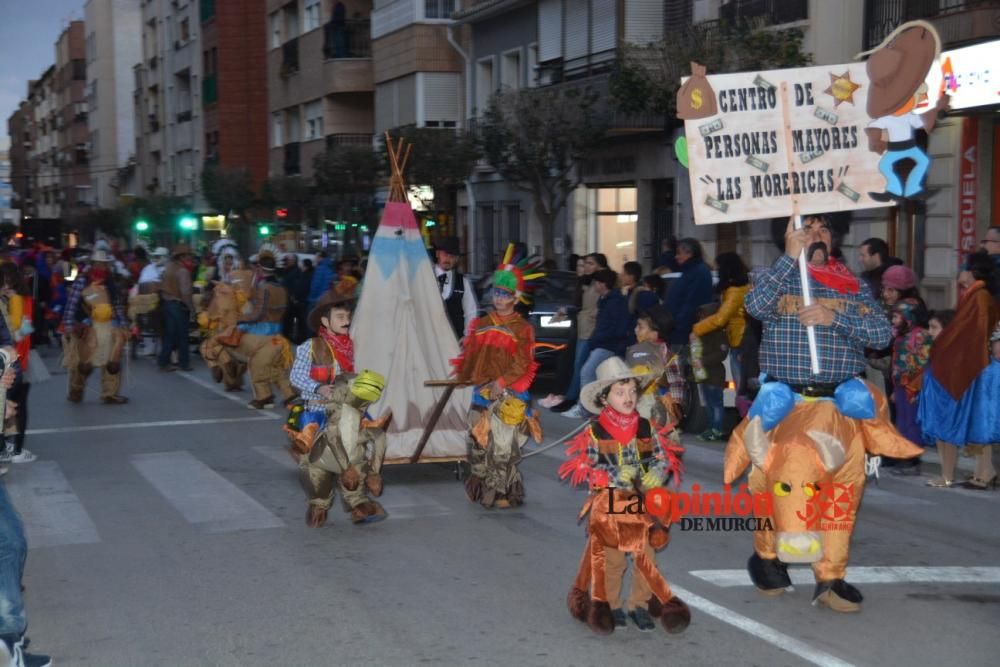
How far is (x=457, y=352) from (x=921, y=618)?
486 centimetres

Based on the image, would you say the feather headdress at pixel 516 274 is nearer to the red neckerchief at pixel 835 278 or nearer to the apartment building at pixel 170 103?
the red neckerchief at pixel 835 278

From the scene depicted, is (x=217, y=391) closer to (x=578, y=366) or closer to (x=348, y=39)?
(x=578, y=366)

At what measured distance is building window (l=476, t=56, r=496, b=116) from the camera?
113ft

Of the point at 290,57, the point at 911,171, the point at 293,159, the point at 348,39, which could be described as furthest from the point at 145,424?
the point at 290,57

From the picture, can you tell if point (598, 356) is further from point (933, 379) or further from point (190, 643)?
point (190, 643)

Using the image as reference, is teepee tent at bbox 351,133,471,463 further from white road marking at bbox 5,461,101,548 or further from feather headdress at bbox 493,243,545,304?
white road marking at bbox 5,461,101,548

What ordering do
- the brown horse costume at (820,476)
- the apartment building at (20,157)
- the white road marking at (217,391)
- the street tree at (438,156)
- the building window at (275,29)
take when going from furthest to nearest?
the apartment building at (20,157)
the building window at (275,29)
the street tree at (438,156)
the white road marking at (217,391)
the brown horse costume at (820,476)

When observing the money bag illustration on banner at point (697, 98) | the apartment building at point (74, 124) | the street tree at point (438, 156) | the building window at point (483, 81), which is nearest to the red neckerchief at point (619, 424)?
the money bag illustration on banner at point (697, 98)

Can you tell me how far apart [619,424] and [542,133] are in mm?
20084

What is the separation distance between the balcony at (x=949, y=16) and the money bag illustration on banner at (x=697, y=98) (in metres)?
11.7

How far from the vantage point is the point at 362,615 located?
6293 millimetres

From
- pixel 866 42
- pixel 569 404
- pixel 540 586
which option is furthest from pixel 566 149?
pixel 540 586

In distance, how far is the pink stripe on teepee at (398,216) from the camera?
1008cm

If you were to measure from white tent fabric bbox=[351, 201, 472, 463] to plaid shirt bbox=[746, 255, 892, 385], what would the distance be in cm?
394
